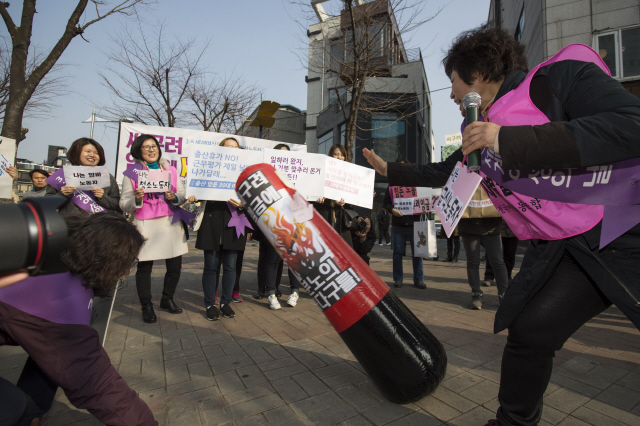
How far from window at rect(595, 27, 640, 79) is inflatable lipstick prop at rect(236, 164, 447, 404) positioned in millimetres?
11069

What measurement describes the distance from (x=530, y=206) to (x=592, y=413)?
144cm

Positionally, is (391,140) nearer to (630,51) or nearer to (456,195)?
(630,51)

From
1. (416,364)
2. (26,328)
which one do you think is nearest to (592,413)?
(416,364)

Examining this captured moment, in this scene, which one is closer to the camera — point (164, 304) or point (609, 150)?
point (609, 150)

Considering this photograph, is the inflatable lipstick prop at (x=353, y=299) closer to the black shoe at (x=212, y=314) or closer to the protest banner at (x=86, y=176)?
the black shoe at (x=212, y=314)

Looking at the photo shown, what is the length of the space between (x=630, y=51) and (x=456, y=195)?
11329 millimetres

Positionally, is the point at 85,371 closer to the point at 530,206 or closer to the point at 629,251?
the point at 530,206

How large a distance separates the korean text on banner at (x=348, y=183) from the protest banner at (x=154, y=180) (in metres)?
2.10

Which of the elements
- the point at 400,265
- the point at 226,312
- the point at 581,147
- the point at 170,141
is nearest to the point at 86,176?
the point at 226,312

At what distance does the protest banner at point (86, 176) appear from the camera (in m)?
3.63

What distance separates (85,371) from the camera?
1596mm

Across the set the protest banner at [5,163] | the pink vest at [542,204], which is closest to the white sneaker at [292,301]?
the pink vest at [542,204]

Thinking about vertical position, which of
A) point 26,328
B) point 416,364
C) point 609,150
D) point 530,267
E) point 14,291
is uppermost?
point 609,150

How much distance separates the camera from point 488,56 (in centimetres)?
176
